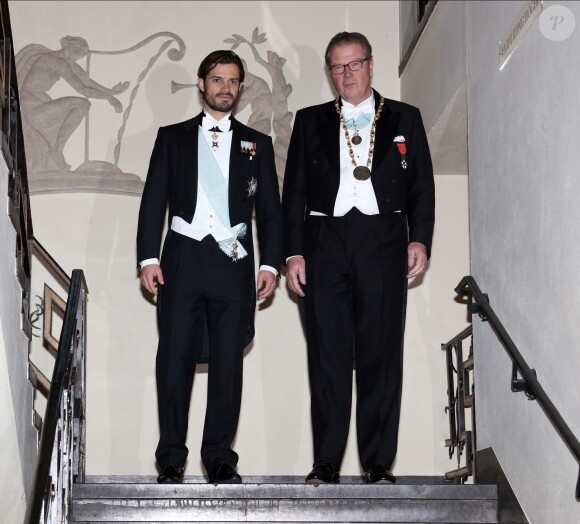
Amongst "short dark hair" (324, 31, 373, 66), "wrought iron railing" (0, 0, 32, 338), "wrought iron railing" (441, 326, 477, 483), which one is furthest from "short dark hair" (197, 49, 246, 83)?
"wrought iron railing" (441, 326, 477, 483)

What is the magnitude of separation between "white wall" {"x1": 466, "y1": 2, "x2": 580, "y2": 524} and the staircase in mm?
404

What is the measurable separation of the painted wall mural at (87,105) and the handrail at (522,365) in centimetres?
239

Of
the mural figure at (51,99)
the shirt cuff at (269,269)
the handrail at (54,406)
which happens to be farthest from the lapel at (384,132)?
the mural figure at (51,99)

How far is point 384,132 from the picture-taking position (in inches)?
189

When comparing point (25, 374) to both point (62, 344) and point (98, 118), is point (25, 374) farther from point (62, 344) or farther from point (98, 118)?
point (98, 118)

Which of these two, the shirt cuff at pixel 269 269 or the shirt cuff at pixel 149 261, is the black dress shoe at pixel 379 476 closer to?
the shirt cuff at pixel 269 269

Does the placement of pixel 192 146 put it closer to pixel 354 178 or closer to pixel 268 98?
pixel 354 178

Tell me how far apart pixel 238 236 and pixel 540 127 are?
1319 millimetres

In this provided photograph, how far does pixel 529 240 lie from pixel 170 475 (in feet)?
5.40

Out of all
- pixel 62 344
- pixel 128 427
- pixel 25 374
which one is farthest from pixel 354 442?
pixel 62 344

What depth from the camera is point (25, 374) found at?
184 inches

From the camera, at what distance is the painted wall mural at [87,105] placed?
6.83 metres

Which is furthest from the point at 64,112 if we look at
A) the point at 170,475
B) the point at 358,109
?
the point at 170,475

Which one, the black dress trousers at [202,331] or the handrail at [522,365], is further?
the black dress trousers at [202,331]
